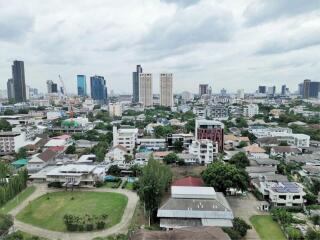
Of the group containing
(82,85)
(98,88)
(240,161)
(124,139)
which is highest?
(82,85)

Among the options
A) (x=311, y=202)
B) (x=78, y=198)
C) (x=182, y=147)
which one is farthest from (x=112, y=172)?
(x=311, y=202)

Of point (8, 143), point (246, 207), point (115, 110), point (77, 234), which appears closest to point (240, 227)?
point (246, 207)

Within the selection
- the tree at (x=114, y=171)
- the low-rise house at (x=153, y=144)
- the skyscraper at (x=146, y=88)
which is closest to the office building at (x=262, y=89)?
the skyscraper at (x=146, y=88)

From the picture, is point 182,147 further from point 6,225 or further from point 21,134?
point 6,225

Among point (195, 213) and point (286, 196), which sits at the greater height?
point (195, 213)

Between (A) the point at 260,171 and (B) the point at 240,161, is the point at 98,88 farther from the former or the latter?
(A) the point at 260,171

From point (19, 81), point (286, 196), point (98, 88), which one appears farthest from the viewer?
point (98, 88)

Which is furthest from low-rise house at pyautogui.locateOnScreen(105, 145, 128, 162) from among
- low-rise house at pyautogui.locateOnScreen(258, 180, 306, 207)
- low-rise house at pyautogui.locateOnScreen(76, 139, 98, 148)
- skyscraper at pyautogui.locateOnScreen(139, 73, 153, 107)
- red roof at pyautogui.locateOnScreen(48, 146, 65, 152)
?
skyscraper at pyautogui.locateOnScreen(139, 73, 153, 107)
